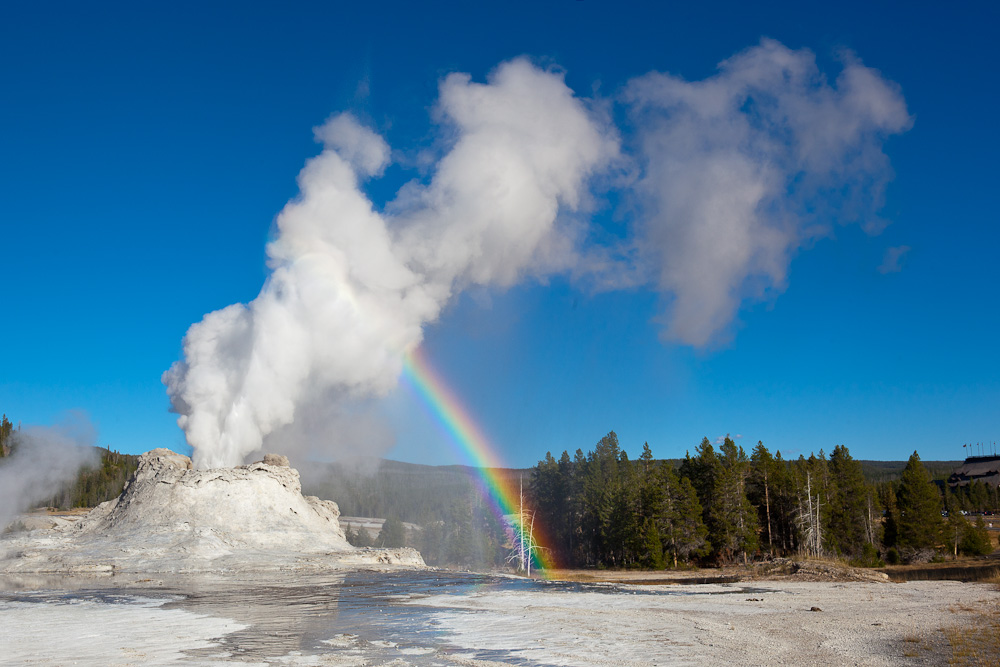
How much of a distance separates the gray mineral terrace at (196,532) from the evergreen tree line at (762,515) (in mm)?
23378

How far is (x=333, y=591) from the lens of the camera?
30.6 m

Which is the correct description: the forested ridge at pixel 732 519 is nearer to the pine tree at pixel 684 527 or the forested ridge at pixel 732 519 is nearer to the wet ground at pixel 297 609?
the pine tree at pixel 684 527

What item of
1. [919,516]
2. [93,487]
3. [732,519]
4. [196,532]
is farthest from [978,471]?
[93,487]

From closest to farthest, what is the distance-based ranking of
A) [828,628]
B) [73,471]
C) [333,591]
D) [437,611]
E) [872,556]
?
[828,628] < [437,611] < [333,591] < [872,556] < [73,471]

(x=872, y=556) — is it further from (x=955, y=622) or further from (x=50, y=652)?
(x=50, y=652)

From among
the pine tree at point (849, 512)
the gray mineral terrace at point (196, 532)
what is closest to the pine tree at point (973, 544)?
the pine tree at point (849, 512)

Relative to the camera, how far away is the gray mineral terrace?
41750 millimetres

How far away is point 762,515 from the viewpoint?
65.9 metres

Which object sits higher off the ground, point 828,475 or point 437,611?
point 828,475

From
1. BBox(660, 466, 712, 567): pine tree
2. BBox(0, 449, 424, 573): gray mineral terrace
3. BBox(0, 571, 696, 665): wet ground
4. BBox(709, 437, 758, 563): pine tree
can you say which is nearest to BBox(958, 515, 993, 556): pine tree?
BBox(709, 437, 758, 563): pine tree

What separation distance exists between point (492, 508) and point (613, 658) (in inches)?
2923

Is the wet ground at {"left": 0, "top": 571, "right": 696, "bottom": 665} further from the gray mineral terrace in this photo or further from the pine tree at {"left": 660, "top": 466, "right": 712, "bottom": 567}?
the pine tree at {"left": 660, "top": 466, "right": 712, "bottom": 567}

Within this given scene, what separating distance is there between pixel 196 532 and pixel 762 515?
51.0 meters

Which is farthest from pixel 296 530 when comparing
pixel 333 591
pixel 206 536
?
pixel 333 591
